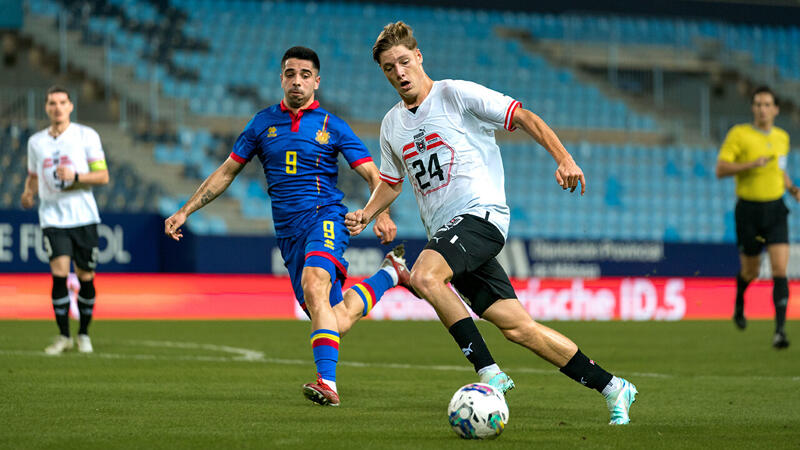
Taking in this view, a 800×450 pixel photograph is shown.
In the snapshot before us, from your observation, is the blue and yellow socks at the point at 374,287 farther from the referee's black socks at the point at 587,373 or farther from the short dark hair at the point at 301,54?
the referee's black socks at the point at 587,373

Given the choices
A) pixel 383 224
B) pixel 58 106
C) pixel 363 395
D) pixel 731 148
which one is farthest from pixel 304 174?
pixel 731 148

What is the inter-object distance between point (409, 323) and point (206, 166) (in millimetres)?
6107

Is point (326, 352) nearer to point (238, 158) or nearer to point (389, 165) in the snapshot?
point (389, 165)

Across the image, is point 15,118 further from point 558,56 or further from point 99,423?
point 99,423

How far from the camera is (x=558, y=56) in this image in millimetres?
27828

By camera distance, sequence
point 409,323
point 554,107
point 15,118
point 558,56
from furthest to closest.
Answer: point 558,56
point 554,107
point 15,118
point 409,323

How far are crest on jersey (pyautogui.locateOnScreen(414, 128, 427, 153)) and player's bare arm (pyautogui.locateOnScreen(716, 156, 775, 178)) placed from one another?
6.49 m

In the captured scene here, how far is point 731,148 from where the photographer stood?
12414 mm

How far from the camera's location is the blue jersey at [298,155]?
748 centimetres

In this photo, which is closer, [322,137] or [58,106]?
[322,137]

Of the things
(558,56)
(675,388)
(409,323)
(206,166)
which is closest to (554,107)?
(558,56)

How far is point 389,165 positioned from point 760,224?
21.7 feet

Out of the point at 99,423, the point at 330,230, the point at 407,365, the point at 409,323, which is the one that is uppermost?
the point at 330,230

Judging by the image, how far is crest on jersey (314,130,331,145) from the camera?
7.50m
